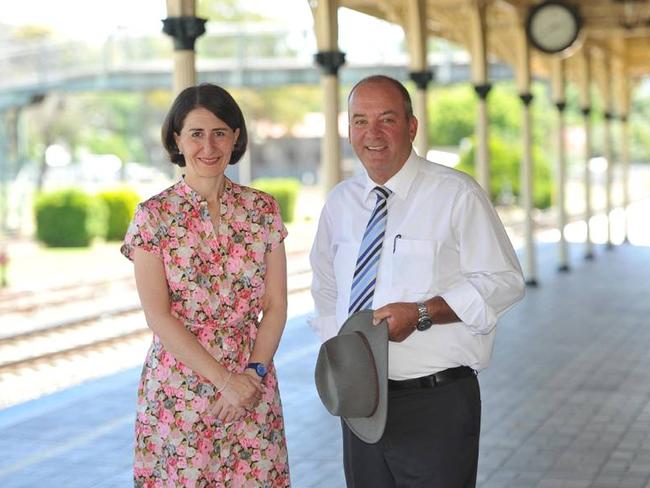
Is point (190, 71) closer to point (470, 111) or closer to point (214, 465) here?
point (214, 465)

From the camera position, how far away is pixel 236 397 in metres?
3.00

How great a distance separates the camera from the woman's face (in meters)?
3.01

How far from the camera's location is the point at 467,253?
120 inches

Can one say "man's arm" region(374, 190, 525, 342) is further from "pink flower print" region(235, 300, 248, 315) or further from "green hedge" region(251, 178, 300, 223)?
"green hedge" region(251, 178, 300, 223)

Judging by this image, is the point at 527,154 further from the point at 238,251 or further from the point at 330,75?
the point at 238,251

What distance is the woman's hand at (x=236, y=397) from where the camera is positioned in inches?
118

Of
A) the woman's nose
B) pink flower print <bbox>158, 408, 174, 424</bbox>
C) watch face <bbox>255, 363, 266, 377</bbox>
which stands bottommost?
pink flower print <bbox>158, 408, 174, 424</bbox>

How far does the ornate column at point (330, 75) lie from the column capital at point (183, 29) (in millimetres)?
2548

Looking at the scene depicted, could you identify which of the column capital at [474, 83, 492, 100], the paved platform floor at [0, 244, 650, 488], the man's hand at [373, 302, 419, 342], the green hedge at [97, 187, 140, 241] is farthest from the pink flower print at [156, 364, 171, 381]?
the green hedge at [97, 187, 140, 241]

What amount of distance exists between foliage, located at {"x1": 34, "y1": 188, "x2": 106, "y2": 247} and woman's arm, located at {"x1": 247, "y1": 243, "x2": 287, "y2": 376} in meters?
23.6

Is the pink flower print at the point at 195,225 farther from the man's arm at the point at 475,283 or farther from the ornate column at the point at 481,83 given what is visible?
the ornate column at the point at 481,83

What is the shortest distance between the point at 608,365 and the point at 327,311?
635 cm

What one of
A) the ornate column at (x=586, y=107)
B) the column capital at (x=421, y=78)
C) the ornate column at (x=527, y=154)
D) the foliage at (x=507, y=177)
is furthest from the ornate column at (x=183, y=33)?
the foliage at (x=507, y=177)

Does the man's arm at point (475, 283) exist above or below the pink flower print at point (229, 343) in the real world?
above
